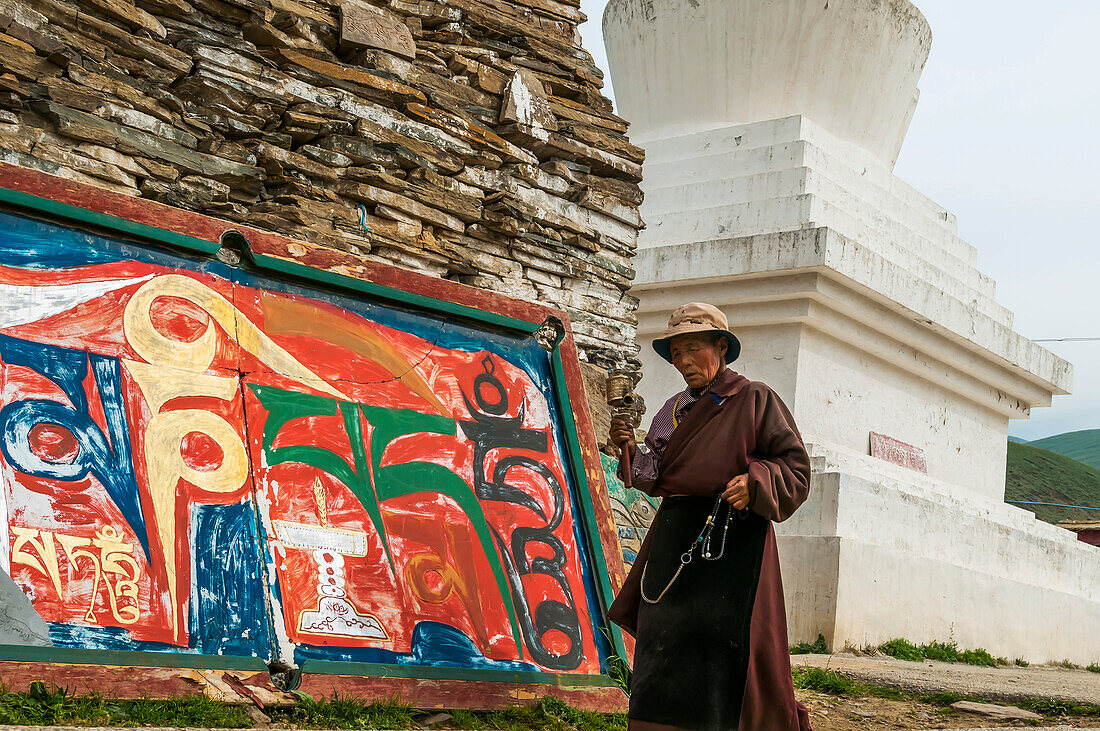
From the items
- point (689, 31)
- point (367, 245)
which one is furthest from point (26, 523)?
point (689, 31)

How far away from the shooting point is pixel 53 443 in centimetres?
277

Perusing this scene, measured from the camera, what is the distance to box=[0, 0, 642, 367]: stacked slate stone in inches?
153

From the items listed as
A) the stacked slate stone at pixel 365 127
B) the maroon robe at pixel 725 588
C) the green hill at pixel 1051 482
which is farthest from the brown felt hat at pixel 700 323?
the green hill at pixel 1051 482

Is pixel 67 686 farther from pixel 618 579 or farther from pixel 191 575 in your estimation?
pixel 618 579

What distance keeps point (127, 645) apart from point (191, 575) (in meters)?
0.25

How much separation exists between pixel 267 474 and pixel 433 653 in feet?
2.25

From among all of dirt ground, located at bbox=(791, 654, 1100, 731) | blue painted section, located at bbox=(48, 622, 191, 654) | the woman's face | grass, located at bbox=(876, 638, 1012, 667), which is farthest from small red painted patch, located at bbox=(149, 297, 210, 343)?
grass, located at bbox=(876, 638, 1012, 667)

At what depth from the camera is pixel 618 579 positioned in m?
3.72

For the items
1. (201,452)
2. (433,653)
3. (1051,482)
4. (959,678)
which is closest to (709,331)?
(433,653)

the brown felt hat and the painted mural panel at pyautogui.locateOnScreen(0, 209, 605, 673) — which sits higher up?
the brown felt hat

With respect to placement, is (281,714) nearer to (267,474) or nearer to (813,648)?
(267,474)

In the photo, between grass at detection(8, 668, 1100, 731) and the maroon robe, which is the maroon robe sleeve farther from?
grass at detection(8, 668, 1100, 731)

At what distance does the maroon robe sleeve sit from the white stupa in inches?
146

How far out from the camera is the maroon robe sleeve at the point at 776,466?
2930 mm
